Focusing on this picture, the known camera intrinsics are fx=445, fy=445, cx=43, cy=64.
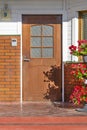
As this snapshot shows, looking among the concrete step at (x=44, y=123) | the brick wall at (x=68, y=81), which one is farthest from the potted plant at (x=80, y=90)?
the brick wall at (x=68, y=81)

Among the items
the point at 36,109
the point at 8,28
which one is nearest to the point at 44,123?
the point at 36,109

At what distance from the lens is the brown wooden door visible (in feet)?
38.6

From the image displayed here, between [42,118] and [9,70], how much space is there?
9.14ft

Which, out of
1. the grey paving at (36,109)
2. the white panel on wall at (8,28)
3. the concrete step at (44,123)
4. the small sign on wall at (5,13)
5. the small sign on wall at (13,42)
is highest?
the small sign on wall at (5,13)

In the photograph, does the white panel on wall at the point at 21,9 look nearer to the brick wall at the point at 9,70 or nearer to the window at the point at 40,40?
the brick wall at the point at 9,70

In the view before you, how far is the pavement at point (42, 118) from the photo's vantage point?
8.62m

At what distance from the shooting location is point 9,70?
38.2 feet

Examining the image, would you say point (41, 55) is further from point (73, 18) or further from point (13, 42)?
point (73, 18)

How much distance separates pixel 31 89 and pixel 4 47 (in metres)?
1.32

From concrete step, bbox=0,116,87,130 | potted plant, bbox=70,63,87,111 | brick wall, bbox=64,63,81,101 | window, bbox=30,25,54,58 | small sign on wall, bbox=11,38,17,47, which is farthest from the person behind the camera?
window, bbox=30,25,54,58

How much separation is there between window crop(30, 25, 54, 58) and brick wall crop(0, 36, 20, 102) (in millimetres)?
421

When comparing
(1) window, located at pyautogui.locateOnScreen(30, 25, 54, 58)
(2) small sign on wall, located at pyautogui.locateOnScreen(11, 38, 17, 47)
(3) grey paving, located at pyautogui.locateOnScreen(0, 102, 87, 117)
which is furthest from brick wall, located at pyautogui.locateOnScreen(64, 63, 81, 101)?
(2) small sign on wall, located at pyautogui.locateOnScreen(11, 38, 17, 47)

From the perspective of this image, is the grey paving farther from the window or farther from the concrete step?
the window

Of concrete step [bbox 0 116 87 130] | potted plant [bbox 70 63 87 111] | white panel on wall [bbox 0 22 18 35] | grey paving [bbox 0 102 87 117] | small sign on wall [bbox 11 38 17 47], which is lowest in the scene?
concrete step [bbox 0 116 87 130]
